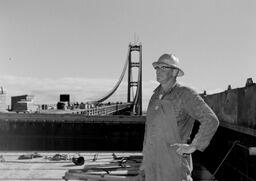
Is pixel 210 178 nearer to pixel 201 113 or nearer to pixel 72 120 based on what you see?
pixel 201 113

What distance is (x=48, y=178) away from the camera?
664cm

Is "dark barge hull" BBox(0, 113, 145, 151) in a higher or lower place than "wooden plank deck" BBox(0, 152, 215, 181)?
lower

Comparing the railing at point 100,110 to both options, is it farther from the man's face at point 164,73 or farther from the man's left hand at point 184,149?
the man's left hand at point 184,149

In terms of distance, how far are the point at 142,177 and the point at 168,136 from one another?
0.46 meters

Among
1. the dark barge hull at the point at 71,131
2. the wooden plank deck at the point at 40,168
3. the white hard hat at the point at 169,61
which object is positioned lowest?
the dark barge hull at the point at 71,131

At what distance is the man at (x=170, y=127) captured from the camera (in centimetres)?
245

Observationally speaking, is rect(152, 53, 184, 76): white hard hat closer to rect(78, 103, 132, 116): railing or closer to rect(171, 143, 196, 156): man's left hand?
rect(171, 143, 196, 156): man's left hand

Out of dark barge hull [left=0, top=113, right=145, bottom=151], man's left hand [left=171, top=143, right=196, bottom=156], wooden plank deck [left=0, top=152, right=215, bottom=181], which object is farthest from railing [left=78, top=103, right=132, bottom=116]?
man's left hand [left=171, top=143, right=196, bottom=156]

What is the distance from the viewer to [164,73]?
255 cm

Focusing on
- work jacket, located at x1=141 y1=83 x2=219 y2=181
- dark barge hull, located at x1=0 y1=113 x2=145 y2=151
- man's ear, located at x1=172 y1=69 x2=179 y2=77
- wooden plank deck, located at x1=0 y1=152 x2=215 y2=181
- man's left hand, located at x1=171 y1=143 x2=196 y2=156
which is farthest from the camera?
dark barge hull, located at x1=0 y1=113 x2=145 y2=151

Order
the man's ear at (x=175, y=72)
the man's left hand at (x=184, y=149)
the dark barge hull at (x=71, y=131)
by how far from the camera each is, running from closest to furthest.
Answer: the man's left hand at (x=184, y=149), the man's ear at (x=175, y=72), the dark barge hull at (x=71, y=131)

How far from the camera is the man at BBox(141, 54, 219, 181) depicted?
8.02 ft

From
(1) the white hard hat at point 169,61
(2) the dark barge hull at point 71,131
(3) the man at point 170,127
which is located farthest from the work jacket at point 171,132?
(2) the dark barge hull at point 71,131

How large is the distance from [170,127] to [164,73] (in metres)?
0.37
